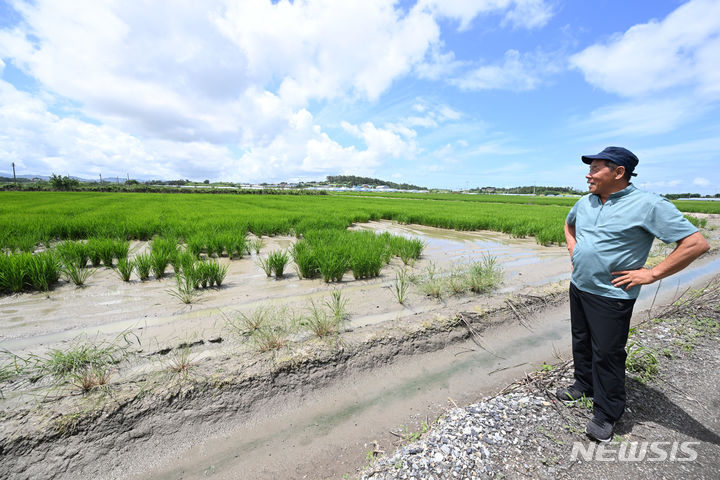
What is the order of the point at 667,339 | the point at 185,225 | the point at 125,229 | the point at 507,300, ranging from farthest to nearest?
the point at 185,225 → the point at 125,229 → the point at 507,300 → the point at 667,339

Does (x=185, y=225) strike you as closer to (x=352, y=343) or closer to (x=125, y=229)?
(x=125, y=229)

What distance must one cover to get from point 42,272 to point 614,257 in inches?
252

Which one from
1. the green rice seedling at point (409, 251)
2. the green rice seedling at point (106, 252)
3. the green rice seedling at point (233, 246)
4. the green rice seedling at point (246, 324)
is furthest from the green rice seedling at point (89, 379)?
the green rice seedling at point (409, 251)

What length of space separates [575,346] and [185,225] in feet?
30.1

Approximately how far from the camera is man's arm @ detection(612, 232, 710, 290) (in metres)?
1.49

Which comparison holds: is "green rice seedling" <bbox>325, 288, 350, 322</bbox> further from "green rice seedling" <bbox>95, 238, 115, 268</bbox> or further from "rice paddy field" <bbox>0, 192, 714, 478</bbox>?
"green rice seedling" <bbox>95, 238, 115, 268</bbox>

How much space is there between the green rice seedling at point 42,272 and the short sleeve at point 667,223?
6.49 m

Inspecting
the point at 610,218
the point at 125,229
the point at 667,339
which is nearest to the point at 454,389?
the point at 610,218

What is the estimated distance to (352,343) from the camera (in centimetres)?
277

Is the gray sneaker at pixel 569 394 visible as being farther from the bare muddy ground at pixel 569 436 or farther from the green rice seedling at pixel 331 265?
the green rice seedling at pixel 331 265

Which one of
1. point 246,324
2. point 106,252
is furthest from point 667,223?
point 106,252

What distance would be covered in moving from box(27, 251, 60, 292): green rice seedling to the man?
6.23 m

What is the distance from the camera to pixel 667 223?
5.05 feet

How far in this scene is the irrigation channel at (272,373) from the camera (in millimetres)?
1748
